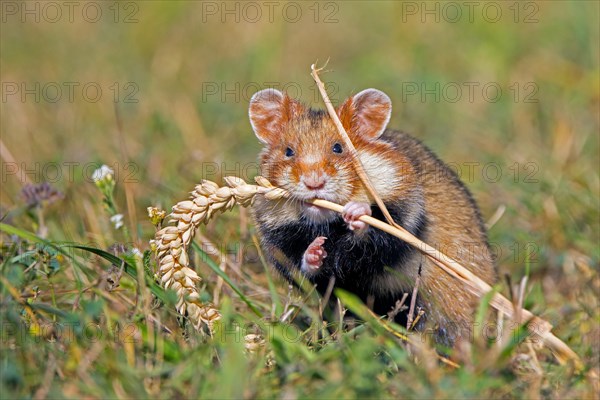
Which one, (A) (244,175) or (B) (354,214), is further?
(A) (244,175)

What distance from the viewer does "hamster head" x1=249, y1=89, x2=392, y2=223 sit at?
452 centimetres

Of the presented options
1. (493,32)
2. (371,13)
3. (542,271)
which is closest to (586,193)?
(542,271)

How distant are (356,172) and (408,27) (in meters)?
6.55

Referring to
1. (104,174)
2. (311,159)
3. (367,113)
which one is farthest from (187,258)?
(367,113)

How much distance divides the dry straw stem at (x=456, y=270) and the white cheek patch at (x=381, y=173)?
0.24 ft

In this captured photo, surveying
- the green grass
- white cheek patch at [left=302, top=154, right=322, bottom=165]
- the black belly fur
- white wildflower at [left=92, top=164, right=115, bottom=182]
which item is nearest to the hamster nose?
white cheek patch at [left=302, top=154, right=322, bottom=165]

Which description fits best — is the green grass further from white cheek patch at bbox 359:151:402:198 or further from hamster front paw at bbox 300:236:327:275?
white cheek patch at bbox 359:151:402:198

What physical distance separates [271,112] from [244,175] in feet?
7.63

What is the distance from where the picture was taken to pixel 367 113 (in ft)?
16.2

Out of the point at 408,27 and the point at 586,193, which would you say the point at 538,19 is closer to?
the point at 408,27

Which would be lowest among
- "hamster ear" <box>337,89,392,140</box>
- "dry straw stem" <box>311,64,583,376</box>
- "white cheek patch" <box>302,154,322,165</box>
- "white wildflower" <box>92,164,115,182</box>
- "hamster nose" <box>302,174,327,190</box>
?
"dry straw stem" <box>311,64,583,376</box>

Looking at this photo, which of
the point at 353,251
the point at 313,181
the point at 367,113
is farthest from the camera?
the point at 367,113

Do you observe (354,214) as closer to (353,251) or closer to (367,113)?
(353,251)

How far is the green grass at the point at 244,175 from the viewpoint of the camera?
3803 mm
